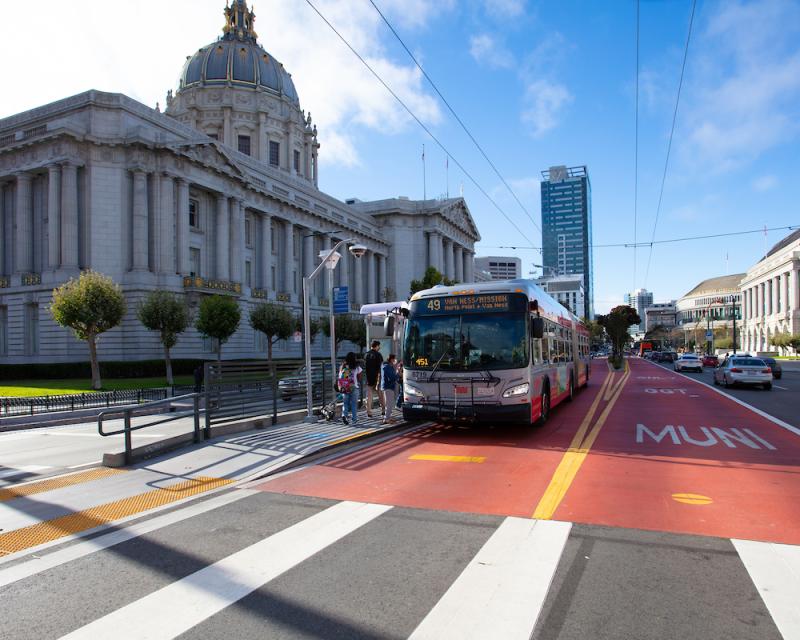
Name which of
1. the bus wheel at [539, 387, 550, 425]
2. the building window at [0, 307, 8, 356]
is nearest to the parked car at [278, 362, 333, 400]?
the bus wheel at [539, 387, 550, 425]

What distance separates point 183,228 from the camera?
48.1 m

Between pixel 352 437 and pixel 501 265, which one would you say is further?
pixel 501 265

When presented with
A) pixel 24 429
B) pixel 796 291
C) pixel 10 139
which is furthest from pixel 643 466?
pixel 796 291

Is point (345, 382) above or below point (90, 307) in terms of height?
below

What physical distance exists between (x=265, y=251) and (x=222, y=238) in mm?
9074

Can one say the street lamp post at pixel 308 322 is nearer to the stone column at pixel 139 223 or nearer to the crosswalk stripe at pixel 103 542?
the crosswalk stripe at pixel 103 542

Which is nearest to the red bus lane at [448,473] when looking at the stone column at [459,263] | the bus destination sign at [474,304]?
the bus destination sign at [474,304]

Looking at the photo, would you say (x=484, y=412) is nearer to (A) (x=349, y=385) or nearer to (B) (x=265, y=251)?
(A) (x=349, y=385)

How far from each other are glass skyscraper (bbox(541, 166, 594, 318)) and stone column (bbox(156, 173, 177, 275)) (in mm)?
149287

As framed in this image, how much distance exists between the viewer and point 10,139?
4675cm

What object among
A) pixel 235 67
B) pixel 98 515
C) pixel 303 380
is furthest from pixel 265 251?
pixel 98 515

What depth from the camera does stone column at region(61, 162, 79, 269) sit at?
4406 cm

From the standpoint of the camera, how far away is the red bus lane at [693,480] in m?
5.85

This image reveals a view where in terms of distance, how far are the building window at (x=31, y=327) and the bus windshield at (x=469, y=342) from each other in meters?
44.3
